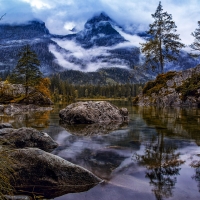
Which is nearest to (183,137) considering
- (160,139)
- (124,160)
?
(160,139)

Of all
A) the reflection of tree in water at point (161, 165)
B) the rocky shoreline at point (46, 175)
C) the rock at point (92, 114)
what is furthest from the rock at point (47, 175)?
the rock at point (92, 114)

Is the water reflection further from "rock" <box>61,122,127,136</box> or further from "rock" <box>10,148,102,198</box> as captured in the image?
"rock" <box>10,148,102,198</box>

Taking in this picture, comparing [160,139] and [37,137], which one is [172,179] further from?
[37,137]

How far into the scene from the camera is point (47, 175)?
5859 mm

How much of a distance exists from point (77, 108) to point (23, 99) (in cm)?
2822

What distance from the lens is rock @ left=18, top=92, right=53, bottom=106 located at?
43750 mm

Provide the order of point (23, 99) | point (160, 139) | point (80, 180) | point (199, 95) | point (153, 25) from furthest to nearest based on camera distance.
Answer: point (153, 25) < point (23, 99) < point (199, 95) < point (160, 139) < point (80, 180)

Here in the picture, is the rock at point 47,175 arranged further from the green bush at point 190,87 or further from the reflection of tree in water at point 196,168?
the green bush at point 190,87

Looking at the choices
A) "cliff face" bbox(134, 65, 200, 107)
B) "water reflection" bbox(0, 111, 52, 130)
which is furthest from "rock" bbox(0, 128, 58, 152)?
"cliff face" bbox(134, 65, 200, 107)

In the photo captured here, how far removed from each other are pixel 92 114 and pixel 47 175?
1250 cm

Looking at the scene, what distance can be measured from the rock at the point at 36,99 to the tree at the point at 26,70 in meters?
2.28

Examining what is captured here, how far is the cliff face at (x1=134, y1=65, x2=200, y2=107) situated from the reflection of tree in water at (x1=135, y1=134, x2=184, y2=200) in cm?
3146

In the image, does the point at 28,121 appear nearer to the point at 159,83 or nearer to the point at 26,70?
the point at 26,70

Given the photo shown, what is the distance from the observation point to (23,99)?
43438mm
